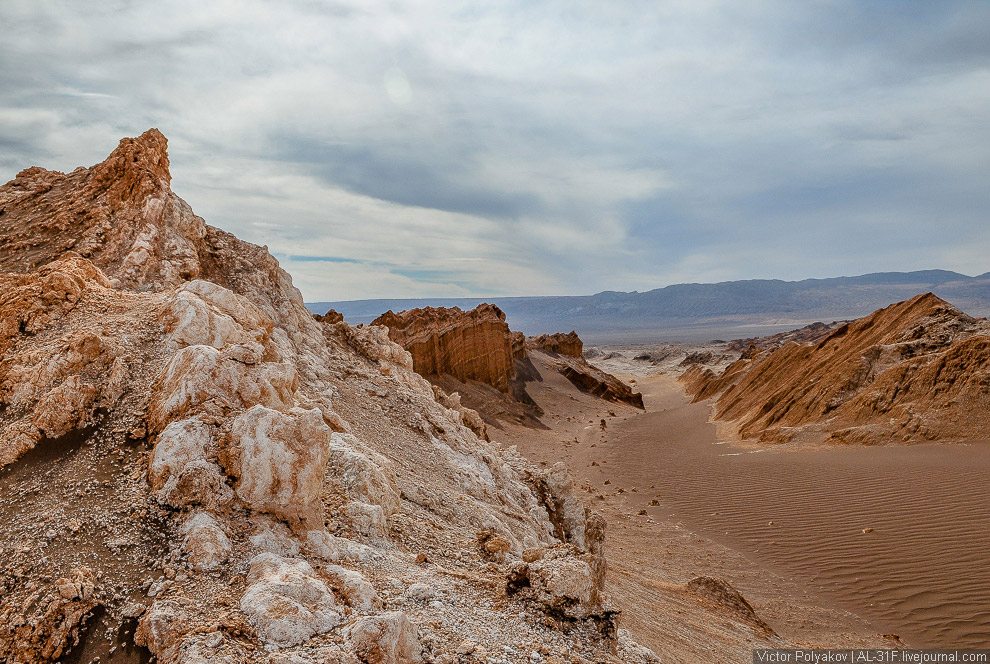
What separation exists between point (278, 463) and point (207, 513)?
21.1 inches

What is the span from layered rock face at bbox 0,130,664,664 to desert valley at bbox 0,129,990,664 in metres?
0.02

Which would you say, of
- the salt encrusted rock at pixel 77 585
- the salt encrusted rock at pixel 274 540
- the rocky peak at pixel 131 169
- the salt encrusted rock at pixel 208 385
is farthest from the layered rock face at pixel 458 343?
the salt encrusted rock at pixel 77 585

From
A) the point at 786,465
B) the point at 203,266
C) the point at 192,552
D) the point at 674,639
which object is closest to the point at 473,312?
the point at 786,465

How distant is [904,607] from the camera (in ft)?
27.7

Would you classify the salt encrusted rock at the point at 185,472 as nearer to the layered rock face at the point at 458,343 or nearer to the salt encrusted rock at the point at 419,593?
the salt encrusted rock at the point at 419,593

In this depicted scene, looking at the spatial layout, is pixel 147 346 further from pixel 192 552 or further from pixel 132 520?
pixel 192 552

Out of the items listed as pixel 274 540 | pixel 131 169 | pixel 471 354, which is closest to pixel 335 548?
pixel 274 540

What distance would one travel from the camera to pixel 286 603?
3131 millimetres

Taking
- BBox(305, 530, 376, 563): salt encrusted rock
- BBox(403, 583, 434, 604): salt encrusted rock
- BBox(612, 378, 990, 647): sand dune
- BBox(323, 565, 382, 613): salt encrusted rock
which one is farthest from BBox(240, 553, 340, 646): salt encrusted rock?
BBox(612, 378, 990, 647): sand dune

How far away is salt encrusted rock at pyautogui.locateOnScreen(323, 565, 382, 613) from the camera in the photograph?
3.34 meters

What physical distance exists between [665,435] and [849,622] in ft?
58.3

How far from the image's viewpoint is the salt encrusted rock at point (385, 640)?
2992 millimetres

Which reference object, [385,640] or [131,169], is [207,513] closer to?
[385,640]

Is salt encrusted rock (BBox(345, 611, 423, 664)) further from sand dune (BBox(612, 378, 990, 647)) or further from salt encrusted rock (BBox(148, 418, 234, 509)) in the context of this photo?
sand dune (BBox(612, 378, 990, 647))
